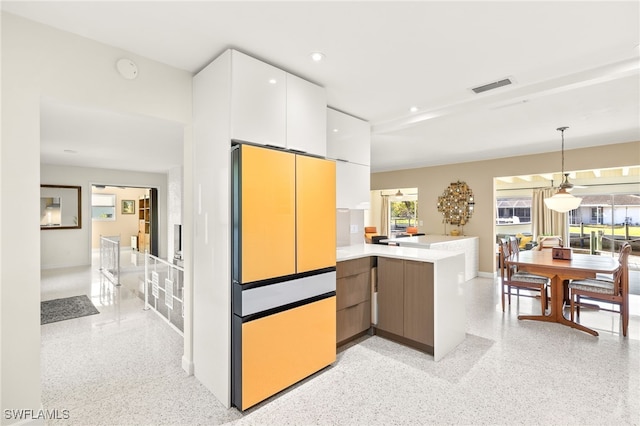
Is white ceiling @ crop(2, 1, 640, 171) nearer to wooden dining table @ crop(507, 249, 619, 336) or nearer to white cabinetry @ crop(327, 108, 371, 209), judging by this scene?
white cabinetry @ crop(327, 108, 371, 209)

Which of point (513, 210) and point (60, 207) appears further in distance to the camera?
point (513, 210)

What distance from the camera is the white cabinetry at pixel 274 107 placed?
2213 mm

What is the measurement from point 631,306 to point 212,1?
6.37 meters

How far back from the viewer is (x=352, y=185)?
11.9 feet

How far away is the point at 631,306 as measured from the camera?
4.41 metres

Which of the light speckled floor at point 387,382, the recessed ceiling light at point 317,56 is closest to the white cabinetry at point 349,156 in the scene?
the recessed ceiling light at point 317,56

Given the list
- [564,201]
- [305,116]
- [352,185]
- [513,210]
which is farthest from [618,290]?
[513,210]

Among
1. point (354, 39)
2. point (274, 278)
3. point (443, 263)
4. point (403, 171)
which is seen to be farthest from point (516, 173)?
point (274, 278)

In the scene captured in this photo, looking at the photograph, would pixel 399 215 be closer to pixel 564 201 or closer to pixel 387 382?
pixel 564 201

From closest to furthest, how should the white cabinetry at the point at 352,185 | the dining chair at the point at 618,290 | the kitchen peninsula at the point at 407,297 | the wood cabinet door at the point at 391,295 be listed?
the kitchen peninsula at the point at 407,297 → the wood cabinet door at the point at 391,295 → the dining chair at the point at 618,290 → the white cabinetry at the point at 352,185

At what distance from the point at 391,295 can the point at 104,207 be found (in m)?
11.1

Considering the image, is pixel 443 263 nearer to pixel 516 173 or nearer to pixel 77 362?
pixel 77 362

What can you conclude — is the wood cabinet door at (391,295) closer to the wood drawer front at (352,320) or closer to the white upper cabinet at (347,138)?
the wood drawer front at (352,320)

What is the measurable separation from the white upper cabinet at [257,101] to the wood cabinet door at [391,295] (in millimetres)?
1677
